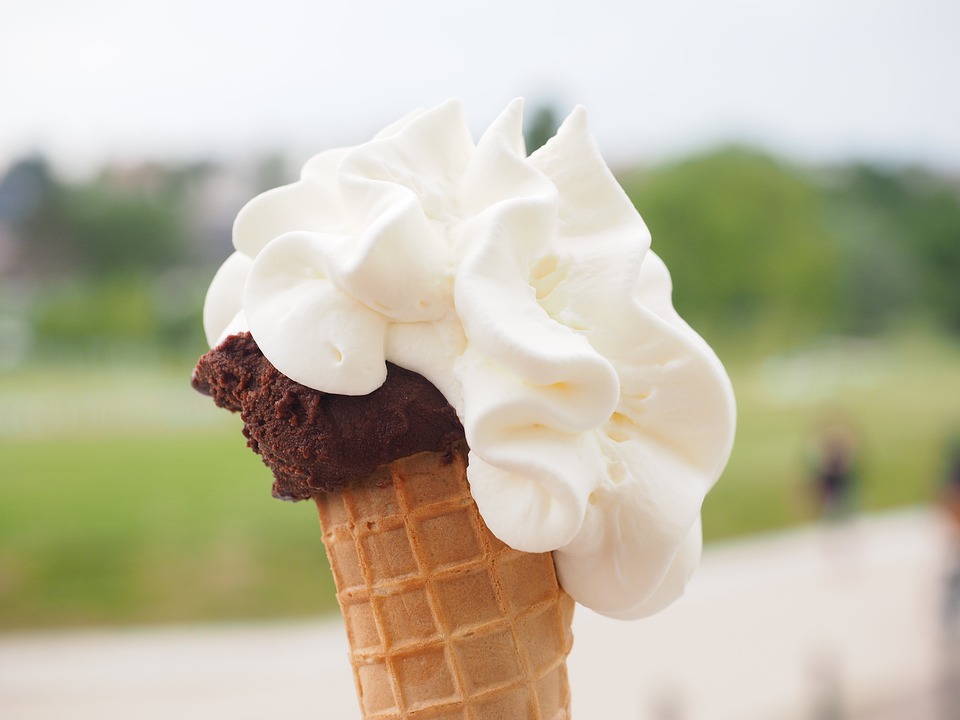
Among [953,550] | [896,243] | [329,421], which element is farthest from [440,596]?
[896,243]

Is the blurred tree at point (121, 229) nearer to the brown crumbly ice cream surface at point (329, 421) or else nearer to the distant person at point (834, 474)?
the distant person at point (834, 474)

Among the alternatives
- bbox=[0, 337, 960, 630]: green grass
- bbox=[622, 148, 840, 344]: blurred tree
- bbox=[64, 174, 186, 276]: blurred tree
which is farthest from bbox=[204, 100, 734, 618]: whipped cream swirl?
bbox=[622, 148, 840, 344]: blurred tree

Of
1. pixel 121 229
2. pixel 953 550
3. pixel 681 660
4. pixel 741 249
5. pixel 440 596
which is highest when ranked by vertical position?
pixel 121 229

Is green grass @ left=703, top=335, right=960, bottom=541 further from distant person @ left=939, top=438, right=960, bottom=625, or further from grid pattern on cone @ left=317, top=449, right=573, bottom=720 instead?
grid pattern on cone @ left=317, top=449, right=573, bottom=720

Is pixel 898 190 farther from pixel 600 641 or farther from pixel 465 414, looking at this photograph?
pixel 465 414

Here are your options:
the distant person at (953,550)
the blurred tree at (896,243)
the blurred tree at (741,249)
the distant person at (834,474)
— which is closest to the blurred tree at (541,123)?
the blurred tree at (741,249)

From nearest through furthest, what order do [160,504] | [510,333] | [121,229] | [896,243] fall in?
[510,333] < [160,504] < [121,229] < [896,243]

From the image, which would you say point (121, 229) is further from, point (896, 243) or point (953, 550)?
point (896, 243)
